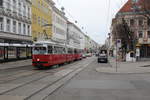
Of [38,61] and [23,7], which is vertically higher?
[23,7]

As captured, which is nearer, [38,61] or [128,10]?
[38,61]

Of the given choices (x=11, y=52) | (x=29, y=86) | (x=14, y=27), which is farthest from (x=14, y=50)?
(x=29, y=86)

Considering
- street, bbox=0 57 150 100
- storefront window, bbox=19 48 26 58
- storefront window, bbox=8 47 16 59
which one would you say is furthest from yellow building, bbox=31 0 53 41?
street, bbox=0 57 150 100

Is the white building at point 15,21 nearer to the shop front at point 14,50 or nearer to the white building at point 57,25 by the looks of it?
the shop front at point 14,50

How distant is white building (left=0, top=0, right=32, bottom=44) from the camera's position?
3562 centimetres

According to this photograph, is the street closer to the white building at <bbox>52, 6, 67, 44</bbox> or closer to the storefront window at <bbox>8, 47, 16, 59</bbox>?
the storefront window at <bbox>8, 47, 16, 59</bbox>

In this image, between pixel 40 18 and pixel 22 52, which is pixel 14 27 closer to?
pixel 22 52

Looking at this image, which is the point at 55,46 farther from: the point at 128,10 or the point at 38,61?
the point at 128,10

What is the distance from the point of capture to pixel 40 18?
54.9 meters

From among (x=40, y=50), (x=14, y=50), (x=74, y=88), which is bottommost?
(x=74, y=88)

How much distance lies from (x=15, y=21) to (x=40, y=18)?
48.2 ft

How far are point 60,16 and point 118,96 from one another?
68858 millimetres

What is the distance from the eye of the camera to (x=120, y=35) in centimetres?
4506

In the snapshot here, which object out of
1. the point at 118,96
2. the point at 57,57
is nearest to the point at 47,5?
the point at 57,57
